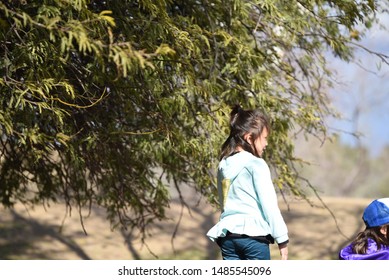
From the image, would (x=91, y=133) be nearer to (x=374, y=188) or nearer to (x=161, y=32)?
(x=161, y=32)

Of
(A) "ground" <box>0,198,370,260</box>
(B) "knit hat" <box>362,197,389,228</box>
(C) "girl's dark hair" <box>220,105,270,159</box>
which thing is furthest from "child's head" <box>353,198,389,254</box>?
(A) "ground" <box>0,198,370,260</box>

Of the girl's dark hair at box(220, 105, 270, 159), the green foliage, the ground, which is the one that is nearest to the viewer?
the girl's dark hair at box(220, 105, 270, 159)

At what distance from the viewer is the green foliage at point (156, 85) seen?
5.60m

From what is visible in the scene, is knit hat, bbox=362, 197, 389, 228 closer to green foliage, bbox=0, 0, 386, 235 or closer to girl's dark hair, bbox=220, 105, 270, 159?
girl's dark hair, bbox=220, 105, 270, 159

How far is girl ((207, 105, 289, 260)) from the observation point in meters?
4.23

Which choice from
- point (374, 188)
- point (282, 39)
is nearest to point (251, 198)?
point (282, 39)

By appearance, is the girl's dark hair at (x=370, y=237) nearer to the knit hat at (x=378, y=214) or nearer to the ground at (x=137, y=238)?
the knit hat at (x=378, y=214)

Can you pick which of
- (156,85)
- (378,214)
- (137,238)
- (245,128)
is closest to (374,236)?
(378,214)

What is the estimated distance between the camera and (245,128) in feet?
14.5

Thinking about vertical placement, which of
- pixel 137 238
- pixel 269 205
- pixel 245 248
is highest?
pixel 269 205

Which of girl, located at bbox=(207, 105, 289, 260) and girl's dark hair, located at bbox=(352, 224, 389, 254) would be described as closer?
girl, located at bbox=(207, 105, 289, 260)

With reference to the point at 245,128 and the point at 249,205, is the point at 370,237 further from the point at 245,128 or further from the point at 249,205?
the point at 245,128

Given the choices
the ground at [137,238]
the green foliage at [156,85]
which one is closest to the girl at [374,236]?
the green foliage at [156,85]

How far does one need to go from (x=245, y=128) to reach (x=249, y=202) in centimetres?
43
